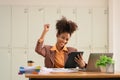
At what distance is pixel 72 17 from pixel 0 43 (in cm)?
157

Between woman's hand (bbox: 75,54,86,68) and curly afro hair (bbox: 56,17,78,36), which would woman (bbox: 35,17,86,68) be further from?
woman's hand (bbox: 75,54,86,68)

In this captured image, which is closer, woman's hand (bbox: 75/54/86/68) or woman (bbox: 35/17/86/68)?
woman's hand (bbox: 75/54/86/68)

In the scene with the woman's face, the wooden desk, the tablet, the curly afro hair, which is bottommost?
the wooden desk

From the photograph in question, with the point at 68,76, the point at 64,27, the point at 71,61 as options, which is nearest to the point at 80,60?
the point at 71,61

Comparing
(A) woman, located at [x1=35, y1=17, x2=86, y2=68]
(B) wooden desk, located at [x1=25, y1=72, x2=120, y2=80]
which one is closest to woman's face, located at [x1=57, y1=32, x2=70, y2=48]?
(A) woman, located at [x1=35, y1=17, x2=86, y2=68]

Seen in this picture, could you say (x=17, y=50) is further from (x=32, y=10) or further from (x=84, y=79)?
(x=84, y=79)

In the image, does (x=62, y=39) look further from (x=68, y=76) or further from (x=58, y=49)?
(x=68, y=76)

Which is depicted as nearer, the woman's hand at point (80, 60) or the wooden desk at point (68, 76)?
the wooden desk at point (68, 76)

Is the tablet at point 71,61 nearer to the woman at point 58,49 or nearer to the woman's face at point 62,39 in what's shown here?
the woman at point 58,49

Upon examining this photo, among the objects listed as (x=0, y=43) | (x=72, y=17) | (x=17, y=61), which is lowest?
(x=17, y=61)

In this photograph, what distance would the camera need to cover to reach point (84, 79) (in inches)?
91.4

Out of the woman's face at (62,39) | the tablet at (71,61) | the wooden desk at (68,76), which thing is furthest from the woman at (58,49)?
the wooden desk at (68,76)

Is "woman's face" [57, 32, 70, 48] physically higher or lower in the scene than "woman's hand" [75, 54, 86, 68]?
higher

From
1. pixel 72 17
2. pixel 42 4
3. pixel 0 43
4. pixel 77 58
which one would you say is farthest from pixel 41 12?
pixel 77 58
